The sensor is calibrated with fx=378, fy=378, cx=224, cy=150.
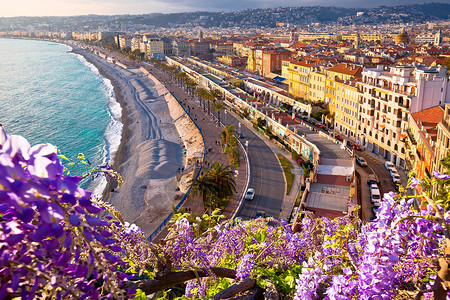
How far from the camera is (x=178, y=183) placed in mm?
45625

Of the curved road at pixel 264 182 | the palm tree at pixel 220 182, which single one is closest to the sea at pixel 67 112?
the palm tree at pixel 220 182

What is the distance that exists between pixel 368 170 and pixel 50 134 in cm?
5501

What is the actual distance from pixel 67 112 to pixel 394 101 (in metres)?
69.3

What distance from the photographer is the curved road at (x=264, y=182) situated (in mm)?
34406


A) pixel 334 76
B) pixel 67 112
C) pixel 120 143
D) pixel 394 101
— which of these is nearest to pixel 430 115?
pixel 394 101

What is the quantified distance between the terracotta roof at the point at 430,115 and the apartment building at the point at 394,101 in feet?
4.48

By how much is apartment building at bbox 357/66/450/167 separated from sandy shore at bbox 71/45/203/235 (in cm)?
2356

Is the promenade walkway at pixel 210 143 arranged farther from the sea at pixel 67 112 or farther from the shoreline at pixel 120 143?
the sea at pixel 67 112

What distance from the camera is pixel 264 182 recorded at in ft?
132

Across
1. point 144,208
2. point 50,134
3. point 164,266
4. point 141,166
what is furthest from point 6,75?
point 164,266

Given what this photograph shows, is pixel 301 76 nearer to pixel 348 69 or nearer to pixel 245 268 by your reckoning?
pixel 348 69

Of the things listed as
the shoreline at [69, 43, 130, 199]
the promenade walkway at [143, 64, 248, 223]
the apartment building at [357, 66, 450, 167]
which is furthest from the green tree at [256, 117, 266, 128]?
the shoreline at [69, 43, 130, 199]

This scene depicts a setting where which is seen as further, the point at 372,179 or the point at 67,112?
the point at 67,112

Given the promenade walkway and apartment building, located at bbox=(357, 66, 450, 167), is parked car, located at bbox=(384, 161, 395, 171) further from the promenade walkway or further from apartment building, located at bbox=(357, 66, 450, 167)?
the promenade walkway
